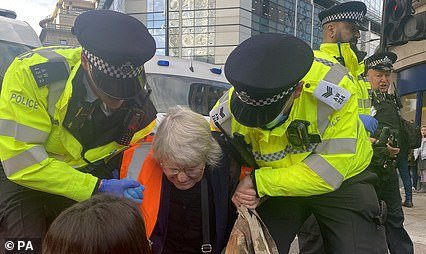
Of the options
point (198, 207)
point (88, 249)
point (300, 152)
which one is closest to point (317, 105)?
point (300, 152)

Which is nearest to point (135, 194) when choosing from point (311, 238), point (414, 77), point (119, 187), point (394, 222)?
point (119, 187)

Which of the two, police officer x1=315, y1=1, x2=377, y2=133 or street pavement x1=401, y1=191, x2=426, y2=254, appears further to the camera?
street pavement x1=401, y1=191, x2=426, y2=254

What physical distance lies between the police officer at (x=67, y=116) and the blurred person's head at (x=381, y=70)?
2.95 m

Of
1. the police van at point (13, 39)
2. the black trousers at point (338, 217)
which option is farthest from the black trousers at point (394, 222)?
the police van at point (13, 39)

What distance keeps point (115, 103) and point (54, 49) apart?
16.6 inches

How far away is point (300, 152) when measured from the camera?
7.36 ft

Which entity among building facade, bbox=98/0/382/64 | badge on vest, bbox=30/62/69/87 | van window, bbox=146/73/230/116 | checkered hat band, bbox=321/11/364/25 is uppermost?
checkered hat band, bbox=321/11/364/25

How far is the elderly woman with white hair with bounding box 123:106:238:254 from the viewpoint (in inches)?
84.8

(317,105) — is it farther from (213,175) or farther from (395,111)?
(395,111)

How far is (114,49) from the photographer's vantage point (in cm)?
196

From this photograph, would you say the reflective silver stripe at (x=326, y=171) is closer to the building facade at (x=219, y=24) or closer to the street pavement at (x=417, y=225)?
the street pavement at (x=417, y=225)

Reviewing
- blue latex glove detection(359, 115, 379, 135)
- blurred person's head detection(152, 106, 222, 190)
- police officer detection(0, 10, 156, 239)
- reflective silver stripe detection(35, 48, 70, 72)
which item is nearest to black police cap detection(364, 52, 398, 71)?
blue latex glove detection(359, 115, 379, 135)

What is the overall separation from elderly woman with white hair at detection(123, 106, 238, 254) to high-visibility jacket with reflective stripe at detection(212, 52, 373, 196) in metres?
0.20

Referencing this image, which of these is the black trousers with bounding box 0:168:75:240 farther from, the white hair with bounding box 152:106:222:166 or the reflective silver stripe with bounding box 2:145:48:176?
the white hair with bounding box 152:106:222:166
